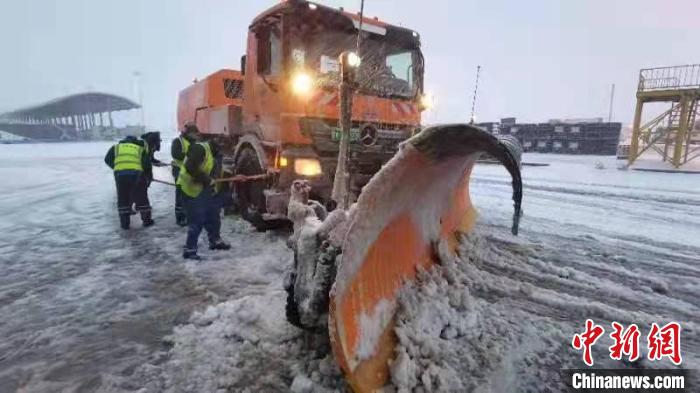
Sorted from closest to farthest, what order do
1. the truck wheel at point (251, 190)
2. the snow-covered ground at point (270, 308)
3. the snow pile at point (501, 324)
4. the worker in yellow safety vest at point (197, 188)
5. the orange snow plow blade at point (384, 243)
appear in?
the orange snow plow blade at point (384, 243) < the snow pile at point (501, 324) < the snow-covered ground at point (270, 308) < the worker in yellow safety vest at point (197, 188) < the truck wheel at point (251, 190)

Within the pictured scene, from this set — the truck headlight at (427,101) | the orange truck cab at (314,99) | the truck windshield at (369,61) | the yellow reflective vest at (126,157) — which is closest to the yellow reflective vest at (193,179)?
the orange truck cab at (314,99)

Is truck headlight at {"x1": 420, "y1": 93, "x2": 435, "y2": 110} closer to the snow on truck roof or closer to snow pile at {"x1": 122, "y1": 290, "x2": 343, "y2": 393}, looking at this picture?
the snow on truck roof

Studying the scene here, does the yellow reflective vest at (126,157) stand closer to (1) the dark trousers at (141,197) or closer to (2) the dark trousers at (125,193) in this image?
(2) the dark trousers at (125,193)

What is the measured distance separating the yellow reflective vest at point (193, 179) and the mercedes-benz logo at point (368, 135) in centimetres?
181

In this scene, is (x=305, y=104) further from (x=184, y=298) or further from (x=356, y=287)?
(x=356, y=287)

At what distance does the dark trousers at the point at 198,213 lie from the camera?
13.8 ft

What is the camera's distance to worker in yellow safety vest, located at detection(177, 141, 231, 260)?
13.4ft

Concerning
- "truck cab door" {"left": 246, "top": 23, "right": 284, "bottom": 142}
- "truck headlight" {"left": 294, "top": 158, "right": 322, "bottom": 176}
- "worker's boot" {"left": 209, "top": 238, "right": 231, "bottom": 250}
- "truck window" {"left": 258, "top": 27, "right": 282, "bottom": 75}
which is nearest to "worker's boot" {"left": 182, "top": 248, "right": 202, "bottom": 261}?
"worker's boot" {"left": 209, "top": 238, "right": 231, "bottom": 250}

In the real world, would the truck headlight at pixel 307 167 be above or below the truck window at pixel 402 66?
below

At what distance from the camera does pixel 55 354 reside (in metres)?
2.42

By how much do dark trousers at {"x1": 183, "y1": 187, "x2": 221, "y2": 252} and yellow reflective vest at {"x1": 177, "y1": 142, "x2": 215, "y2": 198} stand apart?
0.19 feet

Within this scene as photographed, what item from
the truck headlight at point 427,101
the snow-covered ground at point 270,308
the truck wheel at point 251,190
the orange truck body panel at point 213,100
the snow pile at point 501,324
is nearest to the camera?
the snow pile at point 501,324

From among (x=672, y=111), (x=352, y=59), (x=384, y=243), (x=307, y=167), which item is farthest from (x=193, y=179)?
(x=672, y=111)

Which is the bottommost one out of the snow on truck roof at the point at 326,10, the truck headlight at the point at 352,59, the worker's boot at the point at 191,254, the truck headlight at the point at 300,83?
the worker's boot at the point at 191,254
